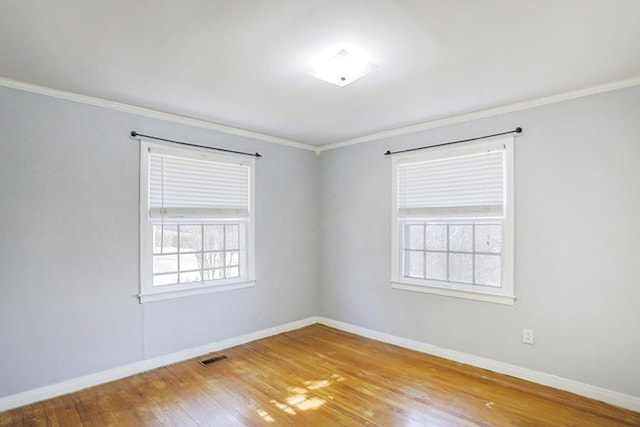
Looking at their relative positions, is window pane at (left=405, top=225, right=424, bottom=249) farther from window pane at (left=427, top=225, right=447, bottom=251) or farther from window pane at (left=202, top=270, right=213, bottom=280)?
window pane at (left=202, top=270, right=213, bottom=280)

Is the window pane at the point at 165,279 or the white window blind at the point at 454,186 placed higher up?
the white window blind at the point at 454,186

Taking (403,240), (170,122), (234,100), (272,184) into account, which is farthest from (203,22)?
(403,240)

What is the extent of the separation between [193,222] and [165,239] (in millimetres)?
338

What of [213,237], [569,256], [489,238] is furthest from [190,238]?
[569,256]

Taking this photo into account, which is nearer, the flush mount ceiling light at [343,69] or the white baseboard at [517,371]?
the flush mount ceiling light at [343,69]

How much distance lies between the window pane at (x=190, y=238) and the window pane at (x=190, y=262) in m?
0.06

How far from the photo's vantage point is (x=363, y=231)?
4.50 m

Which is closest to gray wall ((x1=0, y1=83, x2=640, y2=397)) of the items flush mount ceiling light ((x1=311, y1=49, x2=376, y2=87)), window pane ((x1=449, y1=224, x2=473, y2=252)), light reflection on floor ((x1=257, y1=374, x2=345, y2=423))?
window pane ((x1=449, y1=224, x2=473, y2=252))

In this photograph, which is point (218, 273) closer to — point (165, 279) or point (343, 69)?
point (165, 279)

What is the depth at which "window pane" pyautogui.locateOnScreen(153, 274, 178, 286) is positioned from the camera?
3535 millimetres

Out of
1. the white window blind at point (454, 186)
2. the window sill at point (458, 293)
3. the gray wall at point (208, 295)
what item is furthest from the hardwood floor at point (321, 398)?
the white window blind at point (454, 186)

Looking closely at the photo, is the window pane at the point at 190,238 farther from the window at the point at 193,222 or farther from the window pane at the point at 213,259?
the window pane at the point at 213,259

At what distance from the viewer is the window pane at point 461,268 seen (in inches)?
142

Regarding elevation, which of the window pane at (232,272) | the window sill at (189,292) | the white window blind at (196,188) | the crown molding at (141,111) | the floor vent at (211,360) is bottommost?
the floor vent at (211,360)
